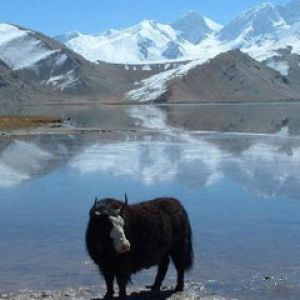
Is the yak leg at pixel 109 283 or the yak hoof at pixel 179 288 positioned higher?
the yak leg at pixel 109 283

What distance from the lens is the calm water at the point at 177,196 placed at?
1329cm

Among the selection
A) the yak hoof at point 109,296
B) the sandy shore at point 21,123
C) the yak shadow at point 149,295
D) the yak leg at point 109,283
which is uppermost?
the sandy shore at point 21,123

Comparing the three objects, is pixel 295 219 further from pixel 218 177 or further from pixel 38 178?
pixel 38 178

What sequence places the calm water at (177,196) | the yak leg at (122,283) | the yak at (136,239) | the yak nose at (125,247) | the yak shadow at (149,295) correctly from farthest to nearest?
1. the calm water at (177,196)
2. the yak shadow at (149,295)
3. the yak leg at (122,283)
4. the yak at (136,239)
5. the yak nose at (125,247)

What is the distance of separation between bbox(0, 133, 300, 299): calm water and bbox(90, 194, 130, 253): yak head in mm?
2444

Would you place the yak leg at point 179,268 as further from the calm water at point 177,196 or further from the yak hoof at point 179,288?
the calm water at point 177,196

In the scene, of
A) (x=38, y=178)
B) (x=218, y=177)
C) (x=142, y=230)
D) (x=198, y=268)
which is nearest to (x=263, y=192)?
(x=218, y=177)

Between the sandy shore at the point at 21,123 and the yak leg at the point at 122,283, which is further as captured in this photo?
the sandy shore at the point at 21,123

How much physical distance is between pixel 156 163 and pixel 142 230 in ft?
73.4

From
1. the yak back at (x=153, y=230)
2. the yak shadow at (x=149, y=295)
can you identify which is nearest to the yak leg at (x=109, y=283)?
the yak back at (x=153, y=230)

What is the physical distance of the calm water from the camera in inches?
523

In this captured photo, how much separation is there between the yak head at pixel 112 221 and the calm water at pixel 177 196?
96.2 inches

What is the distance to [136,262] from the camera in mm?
11141

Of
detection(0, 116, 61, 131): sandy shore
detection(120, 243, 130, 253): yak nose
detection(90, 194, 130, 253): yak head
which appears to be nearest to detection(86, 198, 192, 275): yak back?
detection(90, 194, 130, 253): yak head
